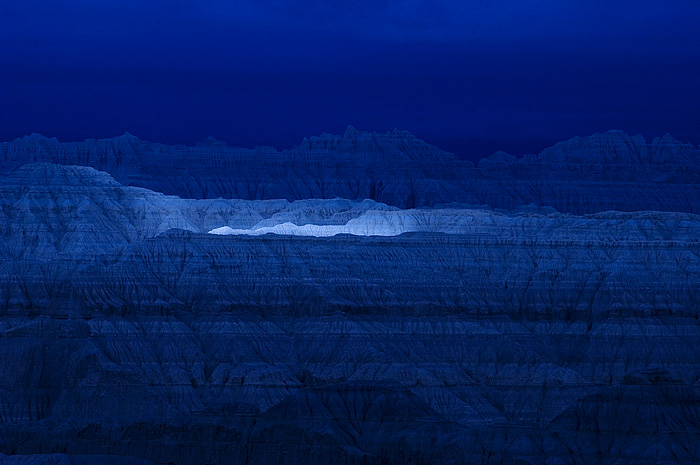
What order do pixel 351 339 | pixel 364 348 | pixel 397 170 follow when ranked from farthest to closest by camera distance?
pixel 397 170 → pixel 351 339 → pixel 364 348

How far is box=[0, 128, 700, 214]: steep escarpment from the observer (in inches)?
5620

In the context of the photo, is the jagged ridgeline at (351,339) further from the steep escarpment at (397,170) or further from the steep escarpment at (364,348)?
the steep escarpment at (397,170)

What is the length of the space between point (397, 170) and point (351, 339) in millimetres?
71083

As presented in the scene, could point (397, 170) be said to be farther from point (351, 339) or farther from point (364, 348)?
A: point (364, 348)

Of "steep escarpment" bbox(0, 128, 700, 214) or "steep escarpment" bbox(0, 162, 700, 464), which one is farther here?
"steep escarpment" bbox(0, 128, 700, 214)

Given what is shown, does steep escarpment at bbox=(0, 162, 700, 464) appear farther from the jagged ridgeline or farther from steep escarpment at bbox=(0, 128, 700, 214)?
steep escarpment at bbox=(0, 128, 700, 214)

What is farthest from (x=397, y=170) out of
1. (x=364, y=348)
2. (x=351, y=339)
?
(x=364, y=348)

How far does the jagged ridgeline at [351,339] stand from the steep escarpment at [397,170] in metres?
29.8

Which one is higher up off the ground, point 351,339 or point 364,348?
point 351,339

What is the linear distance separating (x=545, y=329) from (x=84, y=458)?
95.0ft

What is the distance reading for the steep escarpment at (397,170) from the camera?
14275 cm

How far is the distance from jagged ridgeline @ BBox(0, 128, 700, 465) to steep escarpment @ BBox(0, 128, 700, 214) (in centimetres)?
2981

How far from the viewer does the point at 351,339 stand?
78000 mm

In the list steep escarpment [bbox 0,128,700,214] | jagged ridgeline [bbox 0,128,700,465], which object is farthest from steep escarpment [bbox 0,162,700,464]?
steep escarpment [bbox 0,128,700,214]
